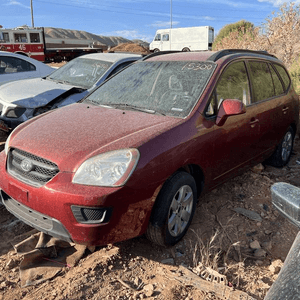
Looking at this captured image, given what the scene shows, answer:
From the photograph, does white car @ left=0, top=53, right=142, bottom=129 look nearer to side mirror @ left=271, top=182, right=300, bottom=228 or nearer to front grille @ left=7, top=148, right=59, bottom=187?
front grille @ left=7, top=148, right=59, bottom=187

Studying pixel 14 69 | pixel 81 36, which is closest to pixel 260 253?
pixel 14 69

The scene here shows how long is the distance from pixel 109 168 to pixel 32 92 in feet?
13.3

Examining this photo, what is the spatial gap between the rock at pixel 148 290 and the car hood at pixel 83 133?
3.61 ft

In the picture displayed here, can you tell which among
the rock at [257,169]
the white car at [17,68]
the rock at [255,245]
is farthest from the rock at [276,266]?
the white car at [17,68]

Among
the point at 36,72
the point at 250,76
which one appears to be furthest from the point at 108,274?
the point at 36,72

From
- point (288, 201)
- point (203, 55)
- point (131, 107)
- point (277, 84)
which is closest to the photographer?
point (288, 201)

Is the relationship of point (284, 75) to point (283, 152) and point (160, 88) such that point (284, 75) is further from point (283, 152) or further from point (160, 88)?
point (160, 88)

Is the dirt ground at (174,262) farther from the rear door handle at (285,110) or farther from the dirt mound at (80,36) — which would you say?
the dirt mound at (80,36)

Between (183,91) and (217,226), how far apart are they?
1502 mm

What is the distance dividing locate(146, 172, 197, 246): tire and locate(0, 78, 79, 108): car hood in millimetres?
3490

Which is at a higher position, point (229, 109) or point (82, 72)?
→ point (229, 109)

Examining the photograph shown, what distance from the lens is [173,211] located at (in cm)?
288

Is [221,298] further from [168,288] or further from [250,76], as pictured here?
[250,76]

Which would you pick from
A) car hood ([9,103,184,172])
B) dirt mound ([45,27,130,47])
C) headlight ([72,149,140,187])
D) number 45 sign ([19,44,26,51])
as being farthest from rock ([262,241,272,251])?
dirt mound ([45,27,130,47])
